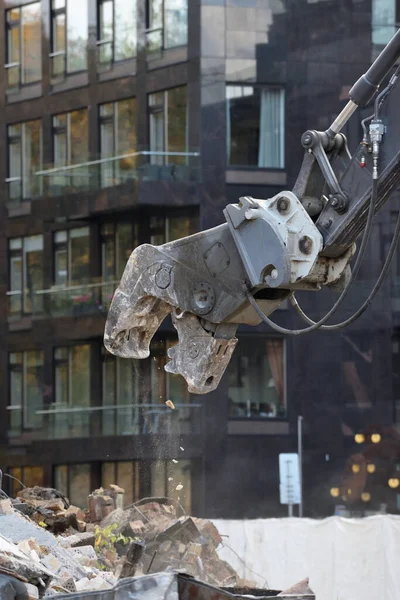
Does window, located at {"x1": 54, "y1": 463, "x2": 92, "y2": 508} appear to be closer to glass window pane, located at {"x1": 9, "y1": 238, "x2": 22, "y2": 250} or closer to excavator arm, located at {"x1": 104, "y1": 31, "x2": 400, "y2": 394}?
glass window pane, located at {"x1": 9, "y1": 238, "x2": 22, "y2": 250}

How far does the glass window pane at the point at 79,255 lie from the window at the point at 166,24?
5.22 metres

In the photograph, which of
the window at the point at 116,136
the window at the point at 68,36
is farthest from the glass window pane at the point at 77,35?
the window at the point at 116,136

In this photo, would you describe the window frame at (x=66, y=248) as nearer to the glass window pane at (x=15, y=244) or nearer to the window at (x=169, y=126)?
the glass window pane at (x=15, y=244)

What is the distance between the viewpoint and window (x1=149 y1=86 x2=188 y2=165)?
37062 millimetres

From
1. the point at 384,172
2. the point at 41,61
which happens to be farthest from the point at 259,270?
the point at 41,61

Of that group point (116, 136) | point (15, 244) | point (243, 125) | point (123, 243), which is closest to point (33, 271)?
point (15, 244)

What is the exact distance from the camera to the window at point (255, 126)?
37000mm

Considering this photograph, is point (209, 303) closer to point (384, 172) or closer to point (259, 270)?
point (259, 270)

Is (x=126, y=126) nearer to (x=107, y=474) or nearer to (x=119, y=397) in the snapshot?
(x=119, y=397)

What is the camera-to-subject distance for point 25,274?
3988 cm

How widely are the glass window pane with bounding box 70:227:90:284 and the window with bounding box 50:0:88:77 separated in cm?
450

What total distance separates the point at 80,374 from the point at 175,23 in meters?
9.54

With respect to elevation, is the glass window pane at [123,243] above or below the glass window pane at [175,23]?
below

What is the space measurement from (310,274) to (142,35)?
27.6 m
